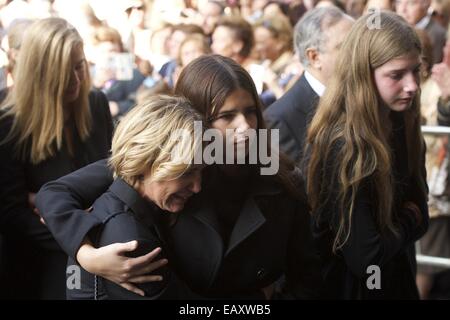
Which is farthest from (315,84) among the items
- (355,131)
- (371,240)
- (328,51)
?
(371,240)

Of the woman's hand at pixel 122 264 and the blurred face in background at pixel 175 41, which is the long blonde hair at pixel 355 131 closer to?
the woman's hand at pixel 122 264

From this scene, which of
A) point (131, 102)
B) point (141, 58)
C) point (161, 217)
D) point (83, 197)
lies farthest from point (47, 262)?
point (141, 58)

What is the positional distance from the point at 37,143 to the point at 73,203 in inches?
35.4

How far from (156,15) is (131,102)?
1.96 m

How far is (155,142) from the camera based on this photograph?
6.91 feet

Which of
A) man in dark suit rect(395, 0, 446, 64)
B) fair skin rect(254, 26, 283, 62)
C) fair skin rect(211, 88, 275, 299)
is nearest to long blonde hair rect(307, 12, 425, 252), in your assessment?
fair skin rect(211, 88, 275, 299)

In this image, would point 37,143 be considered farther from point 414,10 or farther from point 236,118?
point 414,10

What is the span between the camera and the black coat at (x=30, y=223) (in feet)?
10.5

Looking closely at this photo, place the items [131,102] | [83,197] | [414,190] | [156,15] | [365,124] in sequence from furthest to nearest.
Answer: [156,15]
[131,102]
[414,190]
[365,124]
[83,197]

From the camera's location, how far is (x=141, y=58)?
22.0 feet

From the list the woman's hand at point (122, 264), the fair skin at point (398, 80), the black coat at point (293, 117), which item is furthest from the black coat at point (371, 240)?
the woman's hand at point (122, 264)

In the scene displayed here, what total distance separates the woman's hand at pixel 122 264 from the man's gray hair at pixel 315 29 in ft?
6.46

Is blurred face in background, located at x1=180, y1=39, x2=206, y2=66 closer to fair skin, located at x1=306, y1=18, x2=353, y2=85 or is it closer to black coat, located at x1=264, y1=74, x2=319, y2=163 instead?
fair skin, located at x1=306, y1=18, x2=353, y2=85
